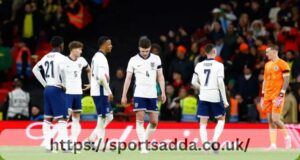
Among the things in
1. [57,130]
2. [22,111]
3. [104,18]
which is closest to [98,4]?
[104,18]

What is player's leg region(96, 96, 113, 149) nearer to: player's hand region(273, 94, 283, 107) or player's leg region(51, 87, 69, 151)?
player's leg region(51, 87, 69, 151)

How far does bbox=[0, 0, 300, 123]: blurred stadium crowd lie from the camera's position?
1180 inches

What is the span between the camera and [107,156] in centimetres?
2161

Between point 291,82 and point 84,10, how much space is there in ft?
24.8

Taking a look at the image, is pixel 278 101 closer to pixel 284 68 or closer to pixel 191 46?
pixel 284 68

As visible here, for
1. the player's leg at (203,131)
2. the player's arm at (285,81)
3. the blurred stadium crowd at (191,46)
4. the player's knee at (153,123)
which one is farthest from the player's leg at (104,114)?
the blurred stadium crowd at (191,46)

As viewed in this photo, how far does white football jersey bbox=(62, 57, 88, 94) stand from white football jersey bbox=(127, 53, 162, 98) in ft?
4.29

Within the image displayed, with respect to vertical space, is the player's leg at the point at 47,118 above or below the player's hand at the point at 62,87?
below

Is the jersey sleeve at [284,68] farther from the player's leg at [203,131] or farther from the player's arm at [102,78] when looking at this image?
the player's arm at [102,78]

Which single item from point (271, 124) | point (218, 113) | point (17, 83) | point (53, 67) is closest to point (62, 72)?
point (53, 67)

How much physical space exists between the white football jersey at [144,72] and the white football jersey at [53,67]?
1430 millimetres

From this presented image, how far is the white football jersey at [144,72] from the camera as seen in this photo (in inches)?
895

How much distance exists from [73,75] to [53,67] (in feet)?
2.34

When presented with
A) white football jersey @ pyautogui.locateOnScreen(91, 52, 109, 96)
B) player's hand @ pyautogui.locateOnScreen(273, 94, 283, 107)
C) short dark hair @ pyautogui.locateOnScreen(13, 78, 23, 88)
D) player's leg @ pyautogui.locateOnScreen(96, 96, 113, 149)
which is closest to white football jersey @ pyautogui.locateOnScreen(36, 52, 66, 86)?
white football jersey @ pyautogui.locateOnScreen(91, 52, 109, 96)
